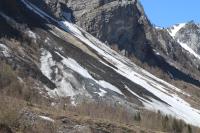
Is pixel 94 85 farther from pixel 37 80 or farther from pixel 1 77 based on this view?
pixel 1 77

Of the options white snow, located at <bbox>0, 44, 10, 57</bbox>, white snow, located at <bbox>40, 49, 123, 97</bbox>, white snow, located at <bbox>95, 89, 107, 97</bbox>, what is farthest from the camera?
white snow, located at <bbox>95, 89, 107, 97</bbox>

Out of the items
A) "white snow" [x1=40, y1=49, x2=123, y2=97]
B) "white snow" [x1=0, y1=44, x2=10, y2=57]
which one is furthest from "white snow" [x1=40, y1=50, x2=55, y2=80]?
"white snow" [x1=0, y1=44, x2=10, y2=57]

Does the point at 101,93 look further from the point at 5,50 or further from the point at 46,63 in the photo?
the point at 5,50

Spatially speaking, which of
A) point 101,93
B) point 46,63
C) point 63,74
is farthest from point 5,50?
point 101,93

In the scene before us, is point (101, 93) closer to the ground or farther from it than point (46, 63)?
closer to the ground

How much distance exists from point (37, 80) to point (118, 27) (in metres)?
105

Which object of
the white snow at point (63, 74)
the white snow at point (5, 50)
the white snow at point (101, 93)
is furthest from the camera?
Result: the white snow at point (101, 93)

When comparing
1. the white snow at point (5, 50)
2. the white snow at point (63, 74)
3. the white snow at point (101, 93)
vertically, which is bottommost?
the white snow at point (101, 93)

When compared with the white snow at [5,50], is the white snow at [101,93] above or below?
below

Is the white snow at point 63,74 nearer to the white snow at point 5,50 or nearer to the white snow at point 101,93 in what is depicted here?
the white snow at point 101,93

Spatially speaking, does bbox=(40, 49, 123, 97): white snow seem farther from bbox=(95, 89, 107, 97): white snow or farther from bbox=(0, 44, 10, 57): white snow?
bbox=(0, 44, 10, 57): white snow

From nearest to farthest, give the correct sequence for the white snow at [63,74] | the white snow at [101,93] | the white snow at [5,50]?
the white snow at [63,74], the white snow at [5,50], the white snow at [101,93]

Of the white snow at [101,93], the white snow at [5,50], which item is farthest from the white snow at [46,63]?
the white snow at [101,93]

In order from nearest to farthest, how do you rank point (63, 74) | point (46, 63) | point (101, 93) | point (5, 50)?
point (5, 50) → point (63, 74) → point (101, 93) → point (46, 63)
